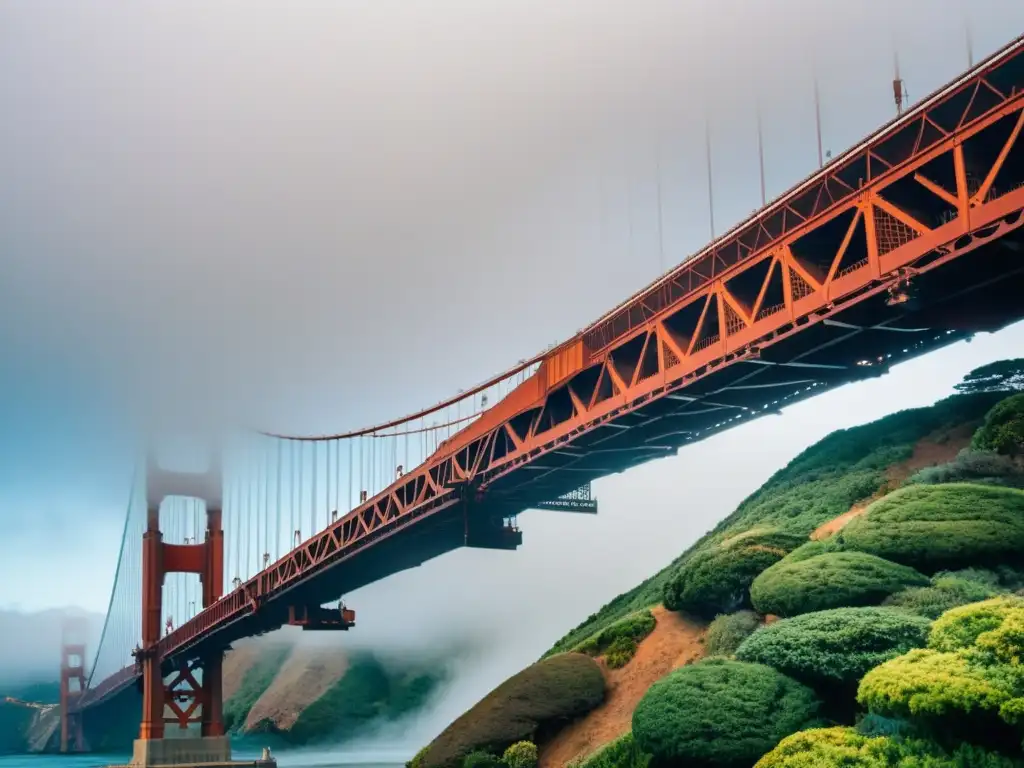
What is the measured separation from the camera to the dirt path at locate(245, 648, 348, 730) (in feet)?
368

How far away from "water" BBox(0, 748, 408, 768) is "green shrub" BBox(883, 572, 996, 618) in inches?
2088

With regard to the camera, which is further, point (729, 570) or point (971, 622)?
point (729, 570)

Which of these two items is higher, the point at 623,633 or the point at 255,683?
the point at 623,633

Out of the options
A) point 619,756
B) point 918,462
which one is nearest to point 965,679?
point 619,756

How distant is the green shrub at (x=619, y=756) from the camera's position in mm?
29477

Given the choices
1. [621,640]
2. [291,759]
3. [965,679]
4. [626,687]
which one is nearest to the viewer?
[965,679]

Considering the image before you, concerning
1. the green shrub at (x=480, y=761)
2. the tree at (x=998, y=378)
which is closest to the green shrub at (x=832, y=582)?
the green shrub at (x=480, y=761)

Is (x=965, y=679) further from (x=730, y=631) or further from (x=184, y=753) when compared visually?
(x=184, y=753)

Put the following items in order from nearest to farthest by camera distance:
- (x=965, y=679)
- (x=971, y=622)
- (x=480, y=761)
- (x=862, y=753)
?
(x=965, y=679)
(x=862, y=753)
(x=971, y=622)
(x=480, y=761)

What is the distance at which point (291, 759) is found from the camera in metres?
96.9

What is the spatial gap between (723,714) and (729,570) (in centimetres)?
808

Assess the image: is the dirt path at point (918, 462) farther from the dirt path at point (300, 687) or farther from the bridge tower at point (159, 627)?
the dirt path at point (300, 687)

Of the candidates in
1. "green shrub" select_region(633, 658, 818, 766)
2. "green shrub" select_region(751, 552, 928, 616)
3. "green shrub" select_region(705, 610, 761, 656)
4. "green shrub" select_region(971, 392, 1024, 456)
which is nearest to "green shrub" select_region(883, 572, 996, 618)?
"green shrub" select_region(751, 552, 928, 616)

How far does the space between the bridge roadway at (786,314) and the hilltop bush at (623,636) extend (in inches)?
226
